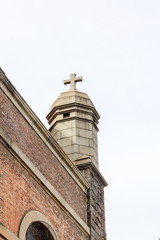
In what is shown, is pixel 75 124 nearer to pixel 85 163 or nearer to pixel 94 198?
pixel 85 163

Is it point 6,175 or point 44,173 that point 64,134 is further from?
point 6,175

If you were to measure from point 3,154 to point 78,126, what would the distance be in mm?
4643

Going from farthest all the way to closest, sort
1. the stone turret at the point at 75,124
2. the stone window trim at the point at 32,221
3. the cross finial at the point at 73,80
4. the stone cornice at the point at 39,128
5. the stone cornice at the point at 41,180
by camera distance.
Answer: the cross finial at the point at 73,80 < the stone turret at the point at 75,124 < the stone cornice at the point at 39,128 < the stone cornice at the point at 41,180 < the stone window trim at the point at 32,221

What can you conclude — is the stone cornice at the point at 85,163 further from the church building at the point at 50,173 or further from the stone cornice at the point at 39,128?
the stone cornice at the point at 39,128

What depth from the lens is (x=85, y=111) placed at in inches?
524

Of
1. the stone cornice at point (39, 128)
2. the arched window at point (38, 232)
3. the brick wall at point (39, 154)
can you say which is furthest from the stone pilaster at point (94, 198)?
the arched window at point (38, 232)

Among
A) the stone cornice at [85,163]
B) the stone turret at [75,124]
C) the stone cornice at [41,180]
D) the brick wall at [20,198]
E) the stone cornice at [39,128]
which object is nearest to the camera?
the brick wall at [20,198]

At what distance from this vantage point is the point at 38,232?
949 cm

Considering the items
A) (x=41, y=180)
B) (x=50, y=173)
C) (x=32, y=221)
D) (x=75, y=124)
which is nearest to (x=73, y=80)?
(x=75, y=124)

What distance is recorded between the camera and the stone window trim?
8586 millimetres

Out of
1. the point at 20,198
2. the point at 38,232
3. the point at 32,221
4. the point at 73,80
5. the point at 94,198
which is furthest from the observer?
the point at 73,80

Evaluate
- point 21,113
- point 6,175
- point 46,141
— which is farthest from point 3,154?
point 46,141

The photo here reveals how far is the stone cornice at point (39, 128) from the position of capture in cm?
923

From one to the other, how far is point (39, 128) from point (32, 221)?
1895 mm
